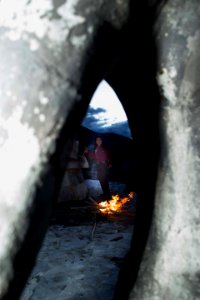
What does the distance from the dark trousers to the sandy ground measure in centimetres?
221

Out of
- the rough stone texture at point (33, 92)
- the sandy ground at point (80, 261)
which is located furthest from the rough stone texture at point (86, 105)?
the sandy ground at point (80, 261)

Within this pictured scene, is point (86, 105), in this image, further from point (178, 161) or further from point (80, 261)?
point (80, 261)

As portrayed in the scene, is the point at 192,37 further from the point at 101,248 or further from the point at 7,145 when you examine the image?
the point at 101,248

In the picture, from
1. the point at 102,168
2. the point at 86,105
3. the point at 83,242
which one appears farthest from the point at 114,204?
the point at 86,105

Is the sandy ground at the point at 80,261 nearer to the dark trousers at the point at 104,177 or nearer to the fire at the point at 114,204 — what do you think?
the fire at the point at 114,204

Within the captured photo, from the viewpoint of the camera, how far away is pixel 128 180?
9.71 meters

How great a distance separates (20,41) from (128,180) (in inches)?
357

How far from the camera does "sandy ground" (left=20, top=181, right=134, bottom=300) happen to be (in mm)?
2246

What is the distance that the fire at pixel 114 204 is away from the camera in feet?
19.8

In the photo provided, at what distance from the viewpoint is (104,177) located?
7.14m

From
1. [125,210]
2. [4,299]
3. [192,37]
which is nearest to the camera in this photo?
[4,299]

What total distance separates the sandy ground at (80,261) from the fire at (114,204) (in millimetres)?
1035

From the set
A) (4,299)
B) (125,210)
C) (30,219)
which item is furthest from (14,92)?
(125,210)

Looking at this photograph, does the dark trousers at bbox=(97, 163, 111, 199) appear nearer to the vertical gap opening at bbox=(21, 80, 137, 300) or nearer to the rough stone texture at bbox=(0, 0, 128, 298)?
the vertical gap opening at bbox=(21, 80, 137, 300)
